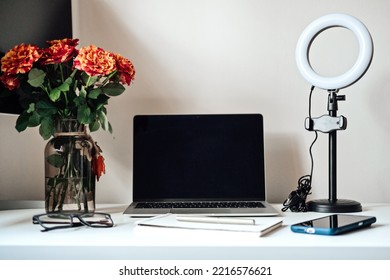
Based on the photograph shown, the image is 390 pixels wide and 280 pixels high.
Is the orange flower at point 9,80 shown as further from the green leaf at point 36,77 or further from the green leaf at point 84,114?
the green leaf at point 84,114

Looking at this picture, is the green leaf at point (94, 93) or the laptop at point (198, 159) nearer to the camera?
the green leaf at point (94, 93)

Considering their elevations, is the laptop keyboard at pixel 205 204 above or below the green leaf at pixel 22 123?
below

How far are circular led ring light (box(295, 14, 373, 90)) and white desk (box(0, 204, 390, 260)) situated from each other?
1.34ft

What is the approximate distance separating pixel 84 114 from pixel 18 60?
0.17 metres

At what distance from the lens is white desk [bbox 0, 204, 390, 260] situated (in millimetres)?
753

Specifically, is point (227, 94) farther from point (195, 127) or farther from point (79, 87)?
point (79, 87)

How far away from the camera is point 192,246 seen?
30.1 inches

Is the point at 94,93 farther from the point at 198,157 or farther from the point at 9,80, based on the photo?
the point at 198,157

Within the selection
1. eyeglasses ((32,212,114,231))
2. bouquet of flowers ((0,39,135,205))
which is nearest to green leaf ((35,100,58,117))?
bouquet of flowers ((0,39,135,205))

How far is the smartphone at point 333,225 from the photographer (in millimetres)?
825

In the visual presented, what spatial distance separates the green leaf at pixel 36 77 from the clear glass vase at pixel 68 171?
0.10 meters

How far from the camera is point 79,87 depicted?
1.05 meters

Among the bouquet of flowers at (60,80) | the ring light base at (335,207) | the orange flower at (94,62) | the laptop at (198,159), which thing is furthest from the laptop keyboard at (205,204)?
the orange flower at (94,62)
